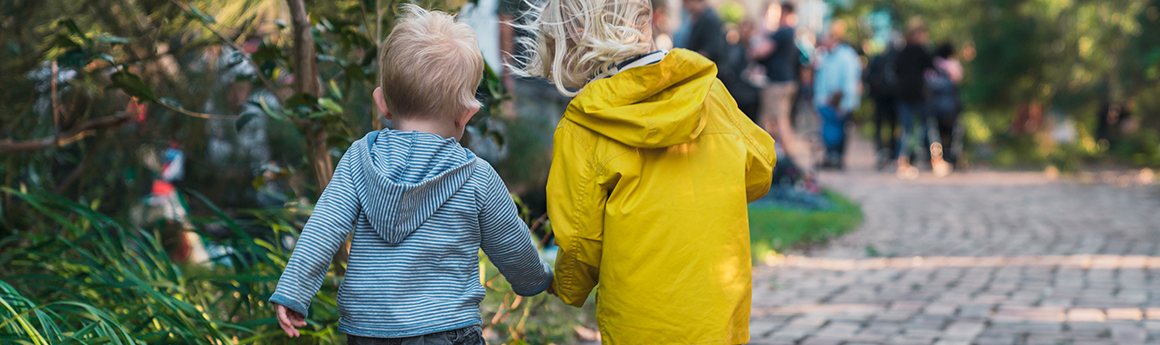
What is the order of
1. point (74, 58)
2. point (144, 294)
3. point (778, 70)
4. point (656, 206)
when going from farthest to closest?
1. point (778, 70)
2. point (144, 294)
3. point (74, 58)
4. point (656, 206)

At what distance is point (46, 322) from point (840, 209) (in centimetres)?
584

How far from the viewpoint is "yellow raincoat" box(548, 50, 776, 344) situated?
186 centimetres

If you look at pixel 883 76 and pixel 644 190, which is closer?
pixel 644 190

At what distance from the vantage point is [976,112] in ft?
39.1

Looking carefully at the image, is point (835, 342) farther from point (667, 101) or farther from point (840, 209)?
point (840, 209)

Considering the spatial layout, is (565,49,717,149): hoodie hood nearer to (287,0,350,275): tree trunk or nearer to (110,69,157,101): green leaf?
(287,0,350,275): tree trunk

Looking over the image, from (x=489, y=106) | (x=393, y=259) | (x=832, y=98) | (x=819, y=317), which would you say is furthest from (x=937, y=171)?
(x=393, y=259)

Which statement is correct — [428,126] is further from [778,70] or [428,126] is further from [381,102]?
[778,70]

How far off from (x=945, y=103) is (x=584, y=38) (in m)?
8.90

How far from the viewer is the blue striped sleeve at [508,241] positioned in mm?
1818

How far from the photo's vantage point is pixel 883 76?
34.7 feet

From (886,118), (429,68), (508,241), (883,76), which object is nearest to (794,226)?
(508,241)

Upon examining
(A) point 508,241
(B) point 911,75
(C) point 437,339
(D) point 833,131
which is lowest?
(D) point 833,131

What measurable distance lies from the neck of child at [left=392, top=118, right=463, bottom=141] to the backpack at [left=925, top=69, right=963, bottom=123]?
9.07m
